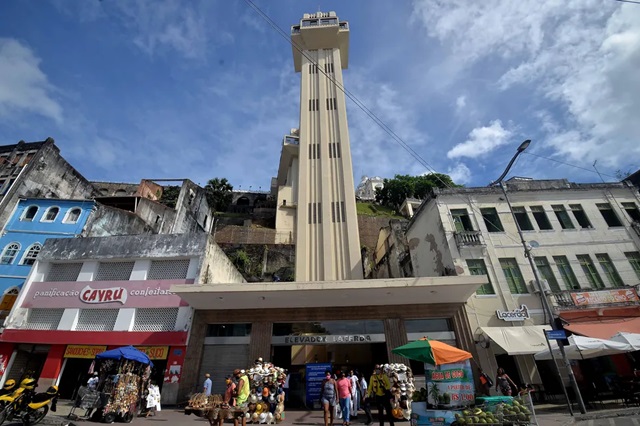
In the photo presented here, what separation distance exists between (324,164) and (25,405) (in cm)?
2076

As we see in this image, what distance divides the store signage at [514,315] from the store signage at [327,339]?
6.11 meters

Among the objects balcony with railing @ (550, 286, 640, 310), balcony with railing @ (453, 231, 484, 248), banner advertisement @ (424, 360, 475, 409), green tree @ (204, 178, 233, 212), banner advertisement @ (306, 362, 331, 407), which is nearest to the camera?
banner advertisement @ (424, 360, 475, 409)

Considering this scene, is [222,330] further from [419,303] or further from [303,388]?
[419,303]

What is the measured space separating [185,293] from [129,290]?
4.95m

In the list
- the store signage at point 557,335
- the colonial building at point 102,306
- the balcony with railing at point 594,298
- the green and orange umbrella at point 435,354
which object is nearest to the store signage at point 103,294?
the colonial building at point 102,306

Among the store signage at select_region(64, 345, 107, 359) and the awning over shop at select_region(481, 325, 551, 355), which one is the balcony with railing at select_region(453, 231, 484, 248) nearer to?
the awning over shop at select_region(481, 325, 551, 355)

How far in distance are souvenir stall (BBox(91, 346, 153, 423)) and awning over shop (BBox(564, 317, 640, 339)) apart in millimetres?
18804

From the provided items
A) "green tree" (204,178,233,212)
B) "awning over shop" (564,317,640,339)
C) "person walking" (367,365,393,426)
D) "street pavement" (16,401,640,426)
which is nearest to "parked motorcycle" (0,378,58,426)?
"street pavement" (16,401,640,426)

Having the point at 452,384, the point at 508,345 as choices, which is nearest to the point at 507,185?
the point at 508,345

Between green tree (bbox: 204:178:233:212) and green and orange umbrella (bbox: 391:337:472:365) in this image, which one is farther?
green tree (bbox: 204:178:233:212)

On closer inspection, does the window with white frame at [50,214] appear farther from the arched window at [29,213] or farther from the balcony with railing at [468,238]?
the balcony with railing at [468,238]

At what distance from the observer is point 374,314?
49.3 ft

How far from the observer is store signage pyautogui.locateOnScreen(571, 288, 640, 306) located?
50.4 feet

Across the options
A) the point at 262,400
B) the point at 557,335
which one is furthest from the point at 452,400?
the point at 262,400
